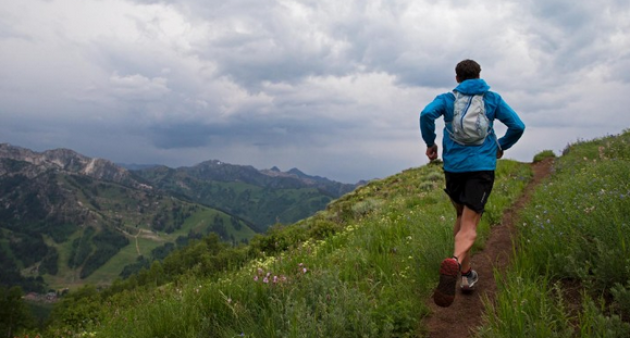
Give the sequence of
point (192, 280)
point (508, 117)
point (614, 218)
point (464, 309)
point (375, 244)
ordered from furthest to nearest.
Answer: point (375, 244) → point (192, 280) → point (508, 117) → point (464, 309) → point (614, 218)

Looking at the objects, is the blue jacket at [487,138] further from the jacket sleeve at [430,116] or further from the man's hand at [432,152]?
the man's hand at [432,152]

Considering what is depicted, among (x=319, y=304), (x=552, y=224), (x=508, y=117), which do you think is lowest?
(x=319, y=304)

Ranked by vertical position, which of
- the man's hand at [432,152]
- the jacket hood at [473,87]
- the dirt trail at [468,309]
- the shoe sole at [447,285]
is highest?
the jacket hood at [473,87]

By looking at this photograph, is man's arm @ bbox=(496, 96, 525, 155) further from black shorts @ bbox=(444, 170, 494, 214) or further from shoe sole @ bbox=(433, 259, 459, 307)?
shoe sole @ bbox=(433, 259, 459, 307)

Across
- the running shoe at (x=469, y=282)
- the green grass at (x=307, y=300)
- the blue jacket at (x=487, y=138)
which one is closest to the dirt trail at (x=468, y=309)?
the running shoe at (x=469, y=282)

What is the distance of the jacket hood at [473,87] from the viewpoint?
486cm

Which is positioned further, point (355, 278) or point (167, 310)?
point (355, 278)

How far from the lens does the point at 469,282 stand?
5027mm

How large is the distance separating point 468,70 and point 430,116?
0.79m

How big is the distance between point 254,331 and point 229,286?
96 cm

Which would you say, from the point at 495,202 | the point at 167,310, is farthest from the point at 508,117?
the point at 495,202

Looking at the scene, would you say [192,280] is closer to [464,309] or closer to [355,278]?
[355,278]

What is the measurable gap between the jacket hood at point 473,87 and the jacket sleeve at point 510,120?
295 mm

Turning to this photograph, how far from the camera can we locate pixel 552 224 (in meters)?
5.18
